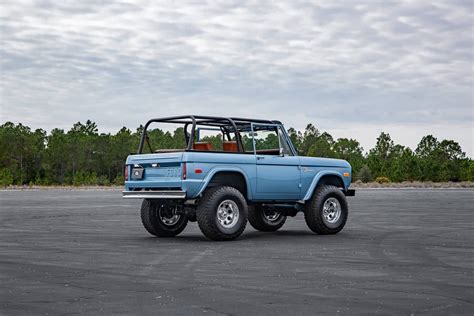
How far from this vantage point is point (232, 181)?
1482cm

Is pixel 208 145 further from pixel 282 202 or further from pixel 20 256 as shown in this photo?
pixel 20 256

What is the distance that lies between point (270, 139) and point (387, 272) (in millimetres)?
6492

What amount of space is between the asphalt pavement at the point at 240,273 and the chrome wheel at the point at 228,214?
21.6 inches

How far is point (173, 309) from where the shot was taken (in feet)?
23.0

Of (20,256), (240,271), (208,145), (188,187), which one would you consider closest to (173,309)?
(240,271)

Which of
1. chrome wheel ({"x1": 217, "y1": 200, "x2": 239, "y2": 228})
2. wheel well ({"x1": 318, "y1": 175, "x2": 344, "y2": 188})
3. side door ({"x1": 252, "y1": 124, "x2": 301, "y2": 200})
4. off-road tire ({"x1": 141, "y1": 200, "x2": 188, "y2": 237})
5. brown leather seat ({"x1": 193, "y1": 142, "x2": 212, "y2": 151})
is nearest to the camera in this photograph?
chrome wheel ({"x1": 217, "y1": 200, "x2": 239, "y2": 228})

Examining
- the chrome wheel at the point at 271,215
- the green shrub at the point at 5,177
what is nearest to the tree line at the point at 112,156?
the green shrub at the point at 5,177

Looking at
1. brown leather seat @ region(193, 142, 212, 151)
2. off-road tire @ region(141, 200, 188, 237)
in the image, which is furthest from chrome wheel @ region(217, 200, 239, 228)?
off-road tire @ region(141, 200, 188, 237)

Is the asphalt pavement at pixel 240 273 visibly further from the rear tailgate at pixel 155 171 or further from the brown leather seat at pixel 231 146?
the brown leather seat at pixel 231 146

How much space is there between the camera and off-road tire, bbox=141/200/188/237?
50.8ft

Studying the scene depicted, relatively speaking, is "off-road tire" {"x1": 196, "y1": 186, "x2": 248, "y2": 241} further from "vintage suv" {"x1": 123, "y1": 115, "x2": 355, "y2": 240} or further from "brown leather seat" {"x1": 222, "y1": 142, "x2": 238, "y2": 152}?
"brown leather seat" {"x1": 222, "y1": 142, "x2": 238, "y2": 152}

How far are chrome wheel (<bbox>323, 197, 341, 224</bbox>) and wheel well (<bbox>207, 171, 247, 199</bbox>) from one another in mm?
2059

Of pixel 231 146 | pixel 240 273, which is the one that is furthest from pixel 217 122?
pixel 240 273

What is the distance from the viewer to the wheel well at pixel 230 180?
1445 centimetres
